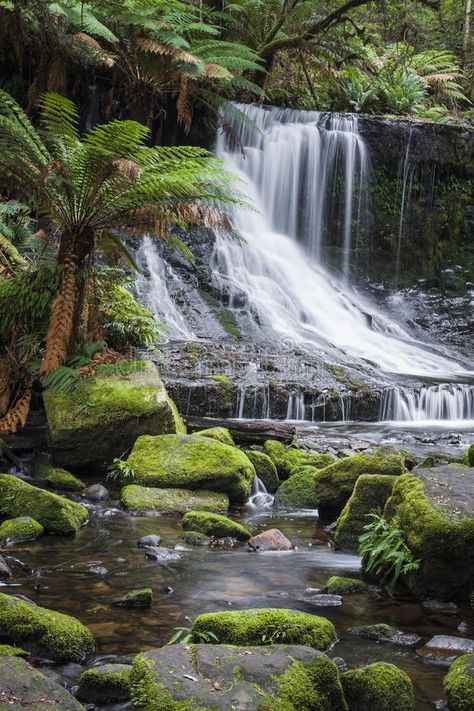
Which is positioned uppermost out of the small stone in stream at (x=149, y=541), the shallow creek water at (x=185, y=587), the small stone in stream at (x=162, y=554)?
the small stone in stream at (x=149, y=541)

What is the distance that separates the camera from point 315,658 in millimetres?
2518

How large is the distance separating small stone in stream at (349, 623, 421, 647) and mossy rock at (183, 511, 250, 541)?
154cm

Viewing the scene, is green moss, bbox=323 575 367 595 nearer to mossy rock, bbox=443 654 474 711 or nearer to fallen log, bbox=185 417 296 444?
mossy rock, bbox=443 654 474 711

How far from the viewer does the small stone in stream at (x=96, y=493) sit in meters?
5.43

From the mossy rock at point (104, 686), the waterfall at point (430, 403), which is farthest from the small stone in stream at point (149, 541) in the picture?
the waterfall at point (430, 403)

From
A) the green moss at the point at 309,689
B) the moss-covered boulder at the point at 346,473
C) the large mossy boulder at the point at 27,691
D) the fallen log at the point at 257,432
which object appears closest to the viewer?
the large mossy boulder at the point at 27,691

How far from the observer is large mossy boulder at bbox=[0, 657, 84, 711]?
2131 millimetres

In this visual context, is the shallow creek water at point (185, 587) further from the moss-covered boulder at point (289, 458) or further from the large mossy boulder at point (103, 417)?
the moss-covered boulder at point (289, 458)

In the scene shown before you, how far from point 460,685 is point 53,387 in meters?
4.66

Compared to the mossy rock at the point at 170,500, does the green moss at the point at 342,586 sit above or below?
below

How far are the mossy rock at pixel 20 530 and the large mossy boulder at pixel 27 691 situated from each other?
6.66 feet

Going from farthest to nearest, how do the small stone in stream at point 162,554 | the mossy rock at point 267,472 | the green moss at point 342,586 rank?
the mossy rock at point 267,472, the small stone in stream at point 162,554, the green moss at point 342,586

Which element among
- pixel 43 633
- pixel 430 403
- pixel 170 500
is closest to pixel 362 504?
pixel 170 500

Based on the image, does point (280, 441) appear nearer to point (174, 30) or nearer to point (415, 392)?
point (415, 392)
